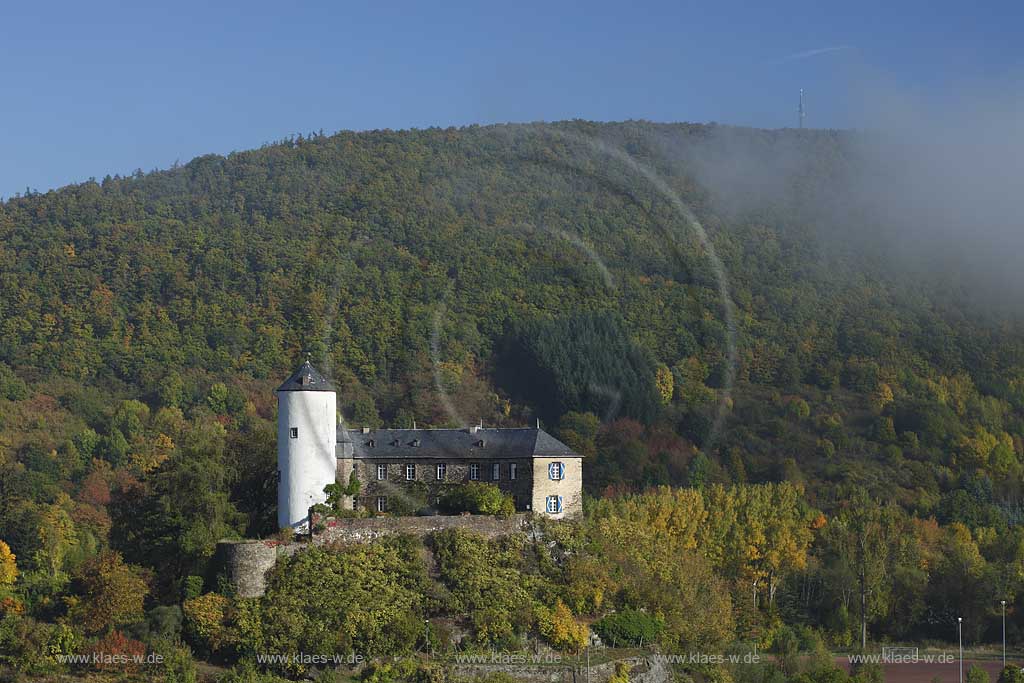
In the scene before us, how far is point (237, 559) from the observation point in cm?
6222

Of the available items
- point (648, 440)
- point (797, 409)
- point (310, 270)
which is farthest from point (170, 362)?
point (797, 409)

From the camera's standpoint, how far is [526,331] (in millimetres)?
129125

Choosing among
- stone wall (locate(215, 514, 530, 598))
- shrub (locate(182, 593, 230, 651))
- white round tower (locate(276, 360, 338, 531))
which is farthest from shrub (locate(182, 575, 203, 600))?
white round tower (locate(276, 360, 338, 531))

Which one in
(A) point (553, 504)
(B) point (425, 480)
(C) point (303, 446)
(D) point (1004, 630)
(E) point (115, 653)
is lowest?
(D) point (1004, 630)

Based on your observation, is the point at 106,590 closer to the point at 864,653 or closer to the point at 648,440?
the point at 864,653

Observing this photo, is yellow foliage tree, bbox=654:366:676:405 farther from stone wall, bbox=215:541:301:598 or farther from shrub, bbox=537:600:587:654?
stone wall, bbox=215:541:301:598

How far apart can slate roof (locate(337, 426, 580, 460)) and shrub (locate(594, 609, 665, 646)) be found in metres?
7.01

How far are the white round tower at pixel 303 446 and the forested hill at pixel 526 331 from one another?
41.3 meters

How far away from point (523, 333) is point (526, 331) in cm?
31

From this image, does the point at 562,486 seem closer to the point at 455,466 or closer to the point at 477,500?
the point at 477,500

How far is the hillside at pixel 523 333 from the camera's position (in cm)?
11850

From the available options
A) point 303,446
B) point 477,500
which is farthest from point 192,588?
point 477,500

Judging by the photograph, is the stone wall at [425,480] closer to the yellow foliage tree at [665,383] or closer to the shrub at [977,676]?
the shrub at [977,676]

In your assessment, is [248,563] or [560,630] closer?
[248,563]
